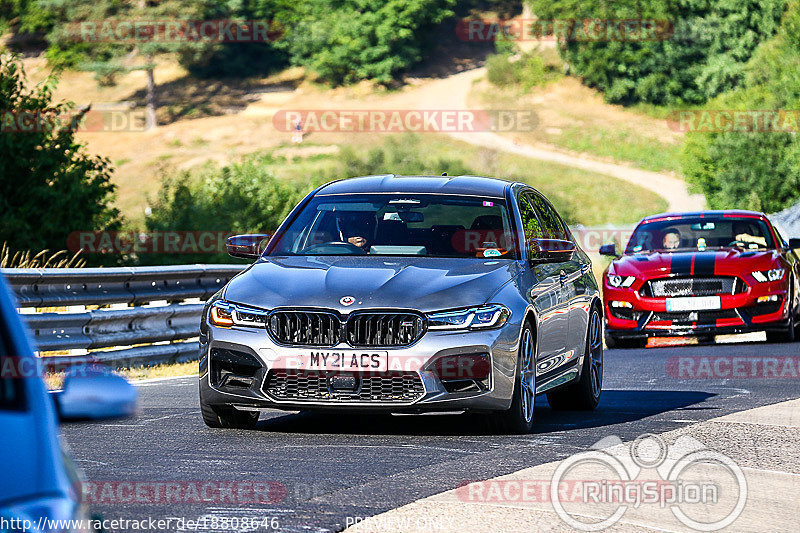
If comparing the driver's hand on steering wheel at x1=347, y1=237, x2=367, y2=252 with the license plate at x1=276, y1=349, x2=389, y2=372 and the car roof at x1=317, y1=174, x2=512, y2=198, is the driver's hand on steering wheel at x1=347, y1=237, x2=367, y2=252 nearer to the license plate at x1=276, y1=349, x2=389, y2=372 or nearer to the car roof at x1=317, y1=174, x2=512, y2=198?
the car roof at x1=317, y1=174, x2=512, y2=198

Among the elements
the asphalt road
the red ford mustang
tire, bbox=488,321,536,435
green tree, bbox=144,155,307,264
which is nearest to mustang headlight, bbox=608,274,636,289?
the red ford mustang

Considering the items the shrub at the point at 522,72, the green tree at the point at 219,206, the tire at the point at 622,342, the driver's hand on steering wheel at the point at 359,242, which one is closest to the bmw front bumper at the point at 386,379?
the driver's hand on steering wheel at the point at 359,242

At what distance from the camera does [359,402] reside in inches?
320

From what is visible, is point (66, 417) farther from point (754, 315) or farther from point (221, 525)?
point (754, 315)

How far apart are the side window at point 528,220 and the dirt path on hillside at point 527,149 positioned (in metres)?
65.6

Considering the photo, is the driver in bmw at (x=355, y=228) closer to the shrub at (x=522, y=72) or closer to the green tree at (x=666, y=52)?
the green tree at (x=666, y=52)

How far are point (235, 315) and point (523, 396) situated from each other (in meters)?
1.79

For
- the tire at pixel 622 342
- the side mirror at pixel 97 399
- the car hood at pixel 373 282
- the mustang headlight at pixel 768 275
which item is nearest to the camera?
the side mirror at pixel 97 399

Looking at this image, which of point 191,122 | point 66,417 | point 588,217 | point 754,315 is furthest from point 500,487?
point 191,122

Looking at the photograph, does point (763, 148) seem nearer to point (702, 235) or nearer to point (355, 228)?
point (702, 235)

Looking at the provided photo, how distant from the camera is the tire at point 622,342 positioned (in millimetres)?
17594

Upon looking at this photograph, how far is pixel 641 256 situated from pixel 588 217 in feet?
206

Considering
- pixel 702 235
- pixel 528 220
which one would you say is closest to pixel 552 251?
pixel 528 220

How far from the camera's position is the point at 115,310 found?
13.7 meters
